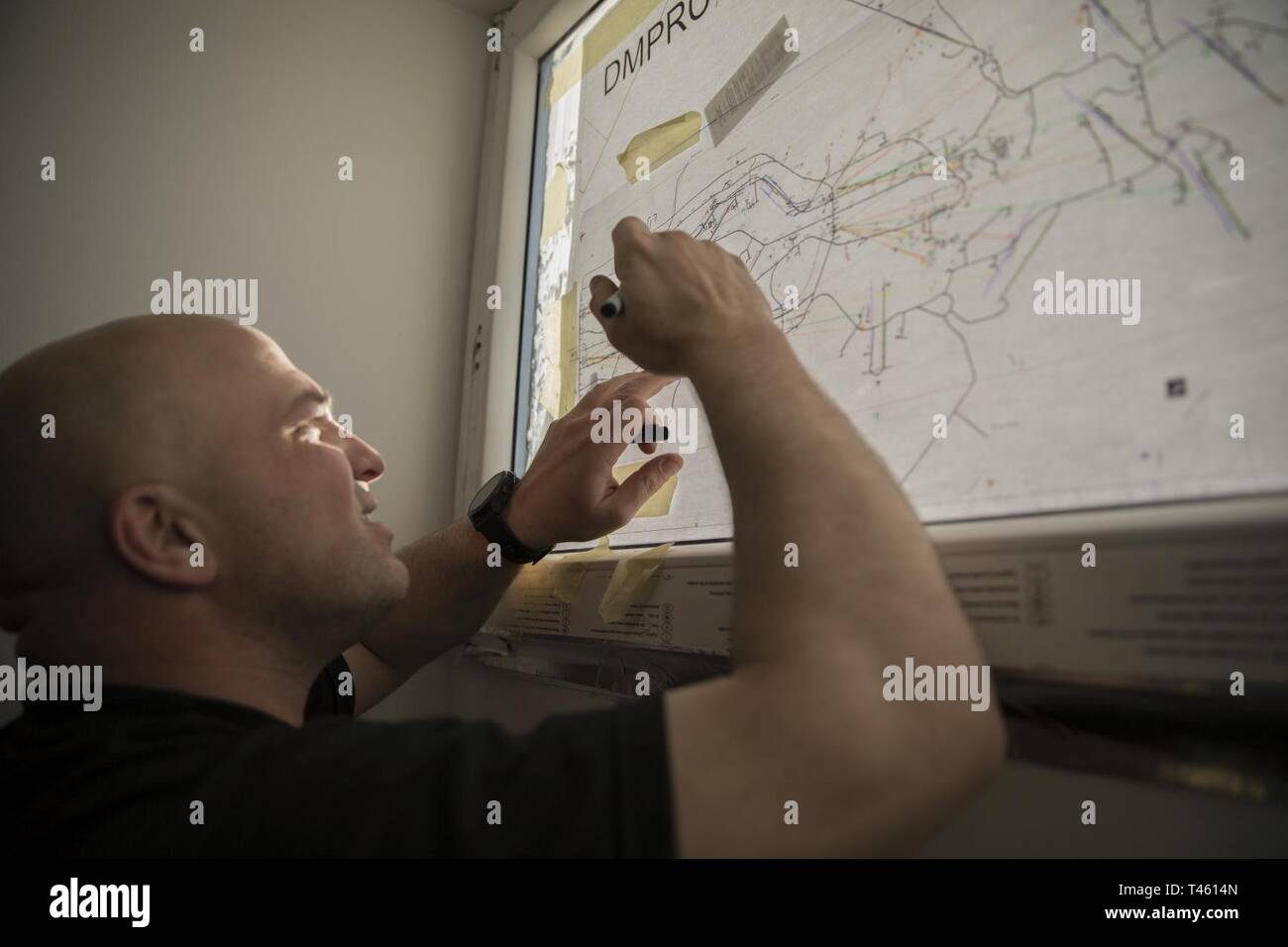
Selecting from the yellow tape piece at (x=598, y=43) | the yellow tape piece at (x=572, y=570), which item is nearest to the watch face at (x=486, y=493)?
the yellow tape piece at (x=572, y=570)

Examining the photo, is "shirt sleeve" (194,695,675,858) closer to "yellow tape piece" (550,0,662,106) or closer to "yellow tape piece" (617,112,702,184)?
"yellow tape piece" (617,112,702,184)

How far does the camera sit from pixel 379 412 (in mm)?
1313

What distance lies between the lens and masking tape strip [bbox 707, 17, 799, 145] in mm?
849

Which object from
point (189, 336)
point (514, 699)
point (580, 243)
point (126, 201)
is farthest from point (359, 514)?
point (126, 201)

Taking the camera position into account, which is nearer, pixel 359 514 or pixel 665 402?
pixel 359 514

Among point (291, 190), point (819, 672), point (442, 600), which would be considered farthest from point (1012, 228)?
point (291, 190)

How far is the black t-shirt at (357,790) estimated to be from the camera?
1.41 feet

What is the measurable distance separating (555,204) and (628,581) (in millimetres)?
673

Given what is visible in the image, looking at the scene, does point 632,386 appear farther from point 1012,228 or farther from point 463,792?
point 463,792

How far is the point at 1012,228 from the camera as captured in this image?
61 cm
